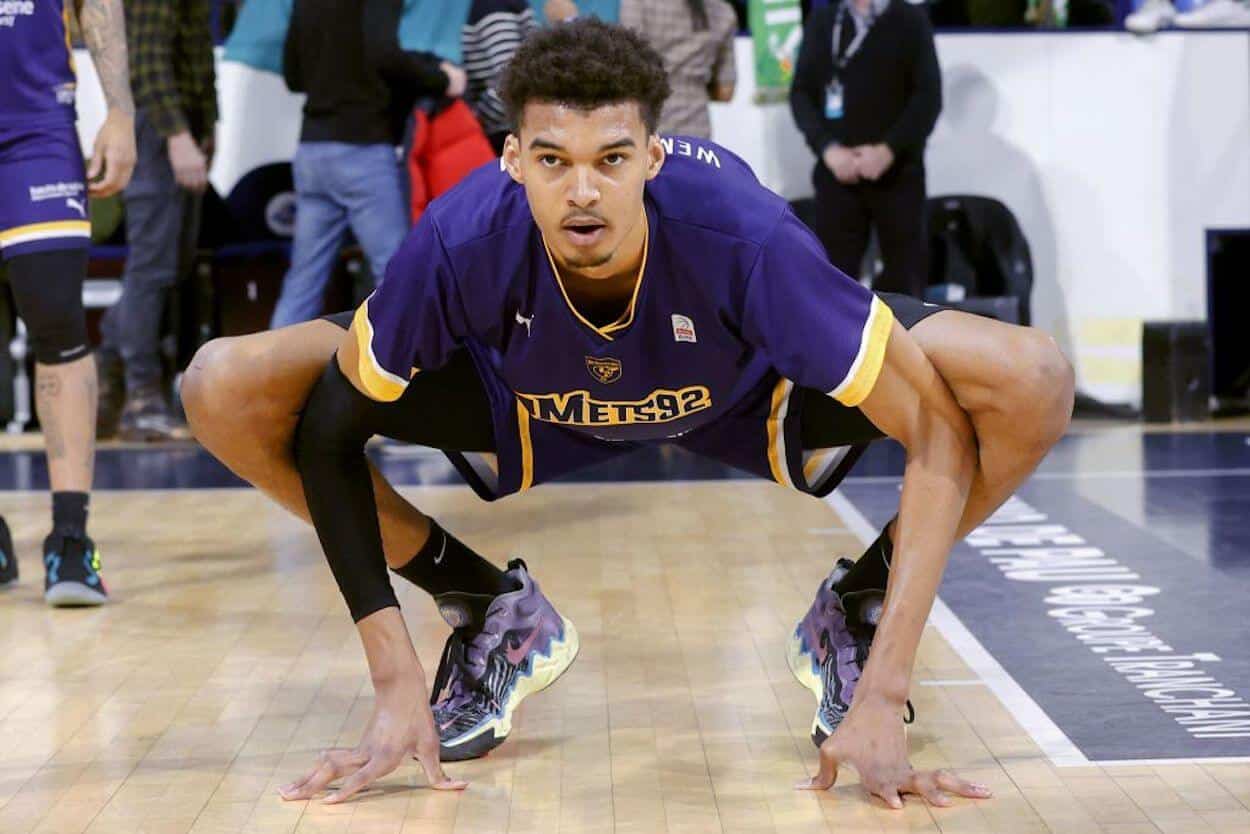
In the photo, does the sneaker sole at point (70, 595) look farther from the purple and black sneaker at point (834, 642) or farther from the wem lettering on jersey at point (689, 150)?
the wem lettering on jersey at point (689, 150)

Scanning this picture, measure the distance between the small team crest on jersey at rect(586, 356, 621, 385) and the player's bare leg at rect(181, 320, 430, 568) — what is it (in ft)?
1.55

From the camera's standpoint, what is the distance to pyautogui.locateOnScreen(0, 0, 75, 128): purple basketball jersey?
446 cm

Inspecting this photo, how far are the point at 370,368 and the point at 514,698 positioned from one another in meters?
0.71

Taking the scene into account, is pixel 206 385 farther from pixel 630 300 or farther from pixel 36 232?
pixel 36 232

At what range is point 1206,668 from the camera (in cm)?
361

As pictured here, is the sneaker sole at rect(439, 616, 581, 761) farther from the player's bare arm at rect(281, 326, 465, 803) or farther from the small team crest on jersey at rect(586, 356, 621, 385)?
the small team crest on jersey at rect(586, 356, 621, 385)

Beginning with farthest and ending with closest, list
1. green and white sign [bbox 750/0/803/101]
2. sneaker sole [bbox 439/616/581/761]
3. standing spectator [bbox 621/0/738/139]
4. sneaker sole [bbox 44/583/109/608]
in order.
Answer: green and white sign [bbox 750/0/803/101]
standing spectator [bbox 621/0/738/139]
sneaker sole [bbox 44/583/109/608]
sneaker sole [bbox 439/616/581/761]

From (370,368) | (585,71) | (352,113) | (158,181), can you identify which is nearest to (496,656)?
(370,368)

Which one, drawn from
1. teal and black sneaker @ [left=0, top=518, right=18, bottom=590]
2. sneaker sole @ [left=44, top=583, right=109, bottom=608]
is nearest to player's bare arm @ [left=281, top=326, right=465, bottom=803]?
sneaker sole @ [left=44, top=583, right=109, bottom=608]

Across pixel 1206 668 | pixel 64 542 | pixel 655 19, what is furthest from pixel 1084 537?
pixel 655 19

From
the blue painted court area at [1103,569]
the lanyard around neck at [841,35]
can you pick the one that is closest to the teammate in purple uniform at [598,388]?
the blue painted court area at [1103,569]

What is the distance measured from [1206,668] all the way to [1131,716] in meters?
0.41

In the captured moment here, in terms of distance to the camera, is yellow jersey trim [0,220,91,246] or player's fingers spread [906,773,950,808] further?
yellow jersey trim [0,220,91,246]

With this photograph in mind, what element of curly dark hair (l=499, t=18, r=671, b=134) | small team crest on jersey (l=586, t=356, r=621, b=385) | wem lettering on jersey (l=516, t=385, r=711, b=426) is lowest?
wem lettering on jersey (l=516, t=385, r=711, b=426)
